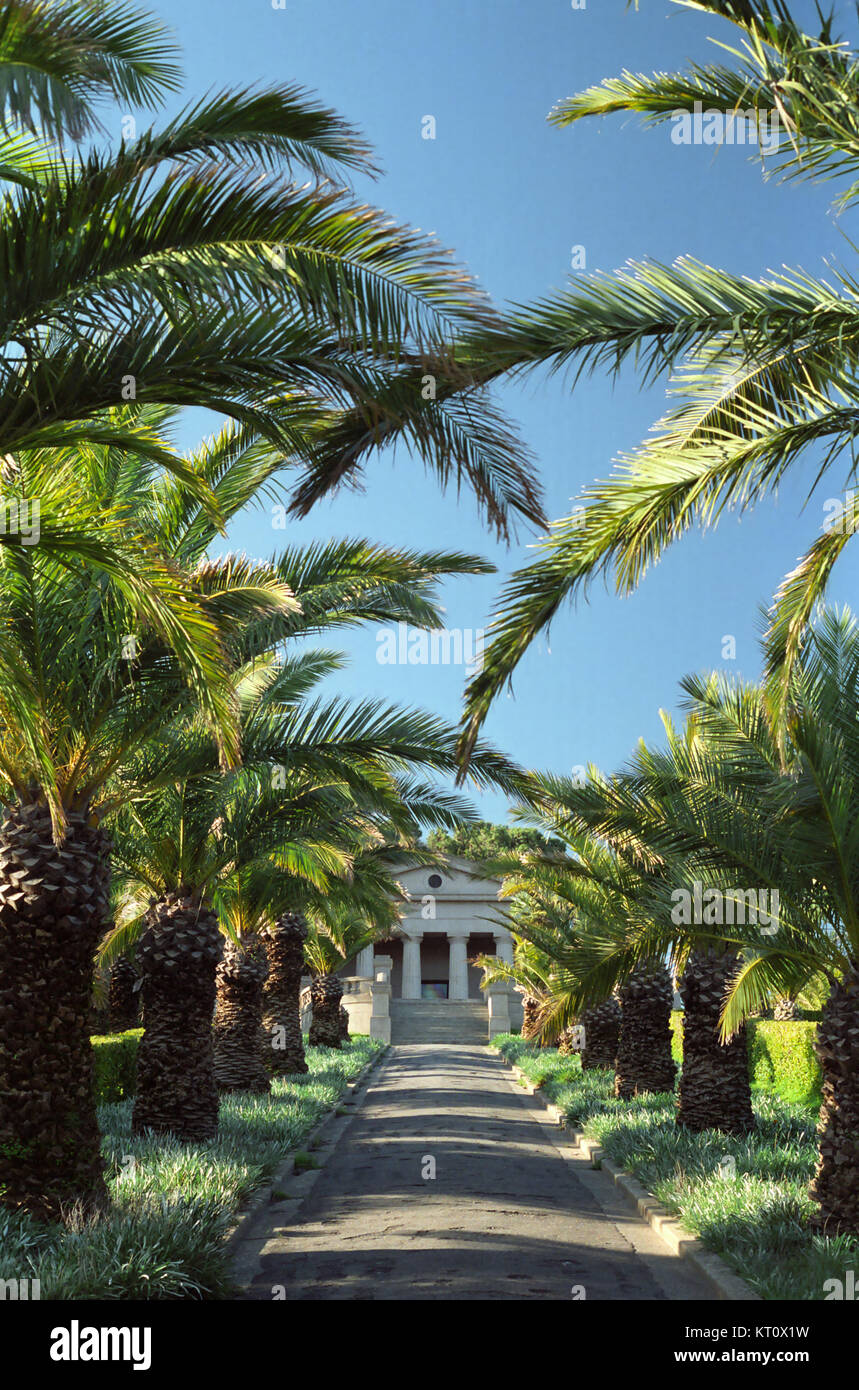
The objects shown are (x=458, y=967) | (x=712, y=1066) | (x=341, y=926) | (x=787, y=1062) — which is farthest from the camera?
(x=458, y=967)

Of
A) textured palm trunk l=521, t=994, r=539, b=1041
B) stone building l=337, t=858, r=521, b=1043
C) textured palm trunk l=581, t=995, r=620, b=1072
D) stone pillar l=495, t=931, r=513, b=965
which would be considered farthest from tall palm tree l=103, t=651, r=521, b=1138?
stone pillar l=495, t=931, r=513, b=965

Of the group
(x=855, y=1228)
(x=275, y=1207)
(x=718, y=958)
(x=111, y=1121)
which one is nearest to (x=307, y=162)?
(x=855, y=1228)

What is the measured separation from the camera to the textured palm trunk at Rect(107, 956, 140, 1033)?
27706 millimetres

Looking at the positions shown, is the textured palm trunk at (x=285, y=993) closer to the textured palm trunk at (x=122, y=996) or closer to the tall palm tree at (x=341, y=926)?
the tall palm tree at (x=341, y=926)

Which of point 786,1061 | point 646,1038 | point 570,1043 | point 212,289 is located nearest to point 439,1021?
point 570,1043

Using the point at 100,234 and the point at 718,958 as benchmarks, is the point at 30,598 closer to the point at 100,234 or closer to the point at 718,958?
the point at 100,234

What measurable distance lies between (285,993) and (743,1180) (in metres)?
16.3

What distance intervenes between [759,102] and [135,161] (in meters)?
3.49

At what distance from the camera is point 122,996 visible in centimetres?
2836

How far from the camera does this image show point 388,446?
20.0ft

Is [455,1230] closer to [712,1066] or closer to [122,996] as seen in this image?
[712,1066]

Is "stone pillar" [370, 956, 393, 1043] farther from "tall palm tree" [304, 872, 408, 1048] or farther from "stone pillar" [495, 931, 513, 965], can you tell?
"stone pillar" [495, 931, 513, 965]

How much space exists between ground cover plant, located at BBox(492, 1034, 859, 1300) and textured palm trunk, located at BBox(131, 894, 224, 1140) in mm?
5211

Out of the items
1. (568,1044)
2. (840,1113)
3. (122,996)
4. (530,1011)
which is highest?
(840,1113)
